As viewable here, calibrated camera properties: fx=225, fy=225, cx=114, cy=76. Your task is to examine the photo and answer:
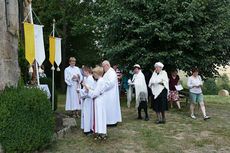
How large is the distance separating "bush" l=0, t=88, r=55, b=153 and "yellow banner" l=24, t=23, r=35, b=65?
1.49 m

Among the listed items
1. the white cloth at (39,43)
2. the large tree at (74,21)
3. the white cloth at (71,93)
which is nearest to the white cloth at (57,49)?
the white cloth at (71,93)

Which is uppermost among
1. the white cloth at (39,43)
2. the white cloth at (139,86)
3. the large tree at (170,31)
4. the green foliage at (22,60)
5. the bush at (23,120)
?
the large tree at (170,31)

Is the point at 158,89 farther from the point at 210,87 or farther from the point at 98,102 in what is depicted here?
the point at 210,87

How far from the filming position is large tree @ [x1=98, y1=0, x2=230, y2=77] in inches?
390

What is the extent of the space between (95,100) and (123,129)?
6.13 ft

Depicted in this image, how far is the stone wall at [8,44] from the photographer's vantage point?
4.56m

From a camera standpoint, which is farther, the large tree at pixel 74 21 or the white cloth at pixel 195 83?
the large tree at pixel 74 21

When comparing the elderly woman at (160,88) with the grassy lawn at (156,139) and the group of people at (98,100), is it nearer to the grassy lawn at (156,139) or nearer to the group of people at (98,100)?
the grassy lawn at (156,139)

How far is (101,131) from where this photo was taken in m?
5.29

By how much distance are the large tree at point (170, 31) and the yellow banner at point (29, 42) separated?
4.98m

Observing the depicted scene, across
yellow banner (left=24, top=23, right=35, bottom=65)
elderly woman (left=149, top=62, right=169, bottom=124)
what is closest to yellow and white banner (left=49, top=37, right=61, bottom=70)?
yellow banner (left=24, top=23, right=35, bottom=65)

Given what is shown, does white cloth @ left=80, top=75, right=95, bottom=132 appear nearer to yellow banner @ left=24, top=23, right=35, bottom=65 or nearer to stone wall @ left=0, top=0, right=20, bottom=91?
yellow banner @ left=24, top=23, right=35, bottom=65

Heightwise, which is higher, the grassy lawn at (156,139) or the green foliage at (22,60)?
the green foliage at (22,60)

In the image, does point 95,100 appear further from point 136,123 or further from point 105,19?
point 105,19
